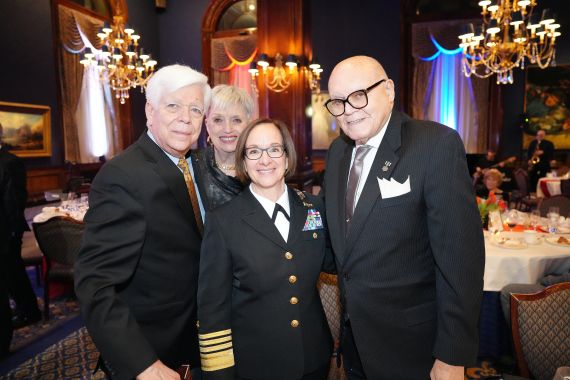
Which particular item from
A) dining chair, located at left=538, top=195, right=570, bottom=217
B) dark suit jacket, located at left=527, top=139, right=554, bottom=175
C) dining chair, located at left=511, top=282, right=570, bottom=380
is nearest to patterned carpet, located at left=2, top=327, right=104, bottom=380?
dining chair, located at left=511, top=282, right=570, bottom=380

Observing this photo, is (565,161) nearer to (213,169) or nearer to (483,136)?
(483,136)

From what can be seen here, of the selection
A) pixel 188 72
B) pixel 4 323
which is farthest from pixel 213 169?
pixel 4 323

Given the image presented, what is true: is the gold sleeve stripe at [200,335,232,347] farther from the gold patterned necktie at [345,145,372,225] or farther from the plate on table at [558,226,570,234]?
the plate on table at [558,226,570,234]

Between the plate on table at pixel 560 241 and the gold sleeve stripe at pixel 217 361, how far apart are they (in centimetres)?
308

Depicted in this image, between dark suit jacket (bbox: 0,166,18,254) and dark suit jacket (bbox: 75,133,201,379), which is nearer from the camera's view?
dark suit jacket (bbox: 75,133,201,379)

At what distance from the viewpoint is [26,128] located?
309 inches

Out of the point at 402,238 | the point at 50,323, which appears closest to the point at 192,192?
the point at 402,238

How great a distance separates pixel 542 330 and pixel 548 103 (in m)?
10.6

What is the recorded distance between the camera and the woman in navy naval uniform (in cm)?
157

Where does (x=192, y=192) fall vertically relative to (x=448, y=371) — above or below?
above

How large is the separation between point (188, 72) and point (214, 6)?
34.6ft

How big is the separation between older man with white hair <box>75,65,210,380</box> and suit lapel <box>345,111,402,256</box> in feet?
2.10

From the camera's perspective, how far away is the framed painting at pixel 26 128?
745 centimetres

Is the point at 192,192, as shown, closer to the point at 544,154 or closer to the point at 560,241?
the point at 560,241
